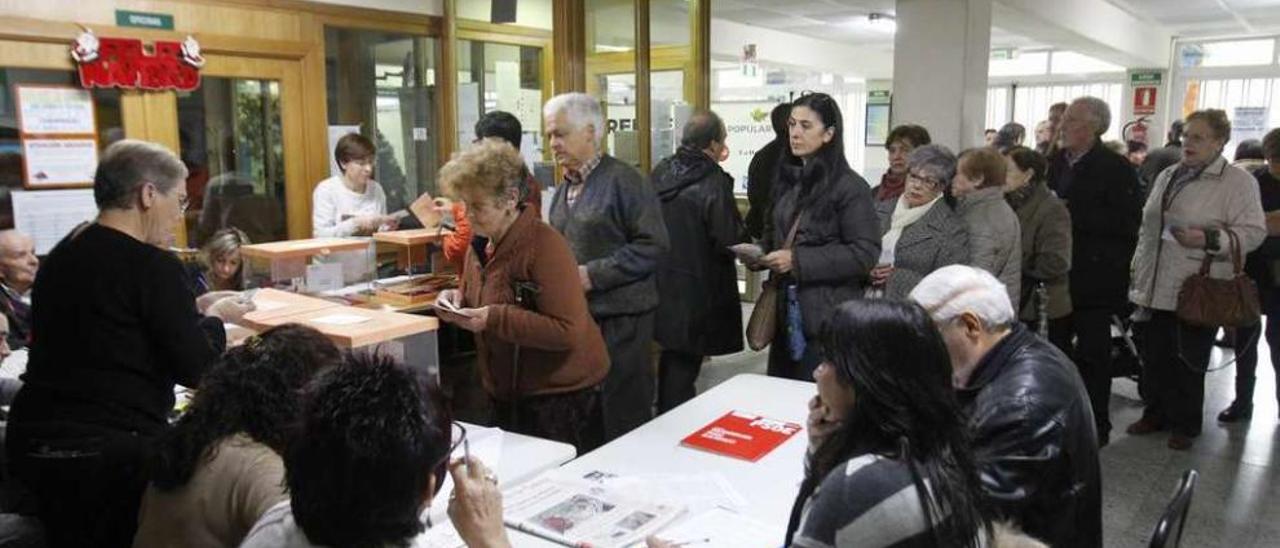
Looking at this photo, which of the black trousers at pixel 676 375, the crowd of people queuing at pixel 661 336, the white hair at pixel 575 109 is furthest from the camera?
the black trousers at pixel 676 375

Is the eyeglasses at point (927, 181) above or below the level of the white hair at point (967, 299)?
above

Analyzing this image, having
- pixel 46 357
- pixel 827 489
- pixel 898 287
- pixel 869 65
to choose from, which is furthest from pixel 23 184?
pixel 869 65

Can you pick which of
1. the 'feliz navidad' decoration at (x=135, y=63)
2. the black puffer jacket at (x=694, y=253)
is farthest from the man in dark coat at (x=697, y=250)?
the 'feliz navidad' decoration at (x=135, y=63)

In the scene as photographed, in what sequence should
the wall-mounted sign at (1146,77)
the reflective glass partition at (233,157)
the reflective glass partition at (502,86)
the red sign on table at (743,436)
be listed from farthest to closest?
the wall-mounted sign at (1146,77) < the reflective glass partition at (502,86) < the reflective glass partition at (233,157) < the red sign on table at (743,436)

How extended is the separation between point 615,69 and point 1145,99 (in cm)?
780

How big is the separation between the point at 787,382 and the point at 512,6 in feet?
10.6

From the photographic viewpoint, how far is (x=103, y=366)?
6.06 feet

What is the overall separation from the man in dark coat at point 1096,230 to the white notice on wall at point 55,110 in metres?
4.28

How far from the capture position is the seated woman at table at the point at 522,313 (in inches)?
92.7

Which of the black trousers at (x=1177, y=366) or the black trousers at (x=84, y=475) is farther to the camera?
the black trousers at (x=1177, y=366)

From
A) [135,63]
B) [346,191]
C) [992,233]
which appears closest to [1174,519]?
[992,233]

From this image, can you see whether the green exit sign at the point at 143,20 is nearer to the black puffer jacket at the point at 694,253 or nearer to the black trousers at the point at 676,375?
the black puffer jacket at the point at 694,253

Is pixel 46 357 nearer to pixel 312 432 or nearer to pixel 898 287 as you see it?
pixel 312 432

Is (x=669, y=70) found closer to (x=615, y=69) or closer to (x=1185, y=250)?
(x=615, y=69)
